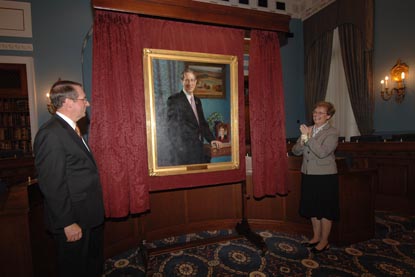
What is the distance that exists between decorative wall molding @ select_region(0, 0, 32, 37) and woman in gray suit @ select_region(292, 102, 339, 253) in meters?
6.22

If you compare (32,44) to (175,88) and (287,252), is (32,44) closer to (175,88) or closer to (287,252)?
(175,88)

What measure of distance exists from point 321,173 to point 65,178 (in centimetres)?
241

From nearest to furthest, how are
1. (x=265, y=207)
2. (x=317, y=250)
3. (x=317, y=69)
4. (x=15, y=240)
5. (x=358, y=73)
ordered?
(x=15, y=240) < (x=317, y=250) < (x=265, y=207) < (x=358, y=73) < (x=317, y=69)

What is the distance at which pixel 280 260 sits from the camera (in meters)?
2.56

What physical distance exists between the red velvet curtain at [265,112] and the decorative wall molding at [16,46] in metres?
5.25

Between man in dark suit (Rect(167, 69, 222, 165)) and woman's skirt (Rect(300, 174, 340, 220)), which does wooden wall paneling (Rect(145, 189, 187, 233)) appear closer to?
man in dark suit (Rect(167, 69, 222, 165))

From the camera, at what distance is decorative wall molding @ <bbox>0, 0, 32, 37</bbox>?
4961 mm

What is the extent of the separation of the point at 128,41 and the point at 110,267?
242 cm

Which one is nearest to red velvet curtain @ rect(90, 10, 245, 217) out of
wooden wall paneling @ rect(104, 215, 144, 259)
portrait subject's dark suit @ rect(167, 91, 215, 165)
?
portrait subject's dark suit @ rect(167, 91, 215, 165)

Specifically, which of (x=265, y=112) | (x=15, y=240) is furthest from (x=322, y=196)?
(x=15, y=240)

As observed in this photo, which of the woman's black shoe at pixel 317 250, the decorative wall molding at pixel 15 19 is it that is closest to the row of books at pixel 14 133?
the decorative wall molding at pixel 15 19

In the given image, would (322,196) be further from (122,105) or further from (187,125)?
(122,105)

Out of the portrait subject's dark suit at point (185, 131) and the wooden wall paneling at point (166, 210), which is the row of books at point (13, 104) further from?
the portrait subject's dark suit at point (185, 131)

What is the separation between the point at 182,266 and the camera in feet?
8.23
